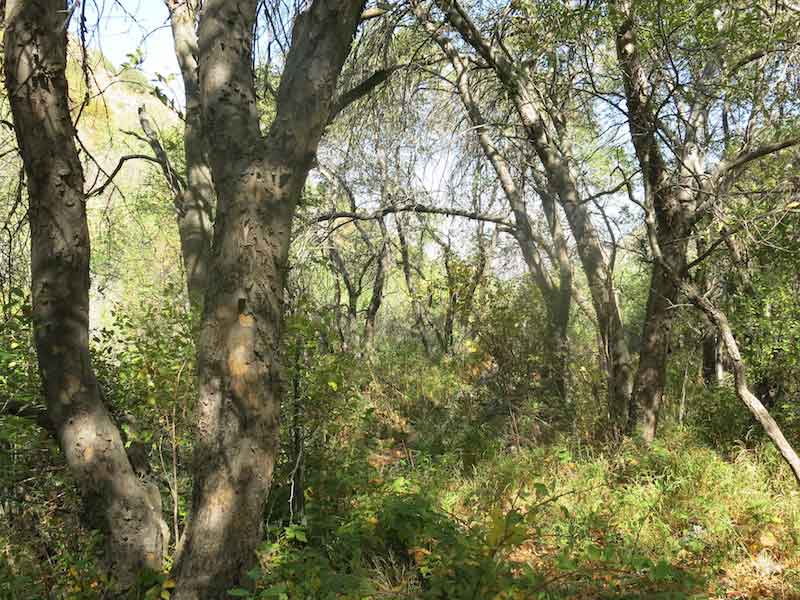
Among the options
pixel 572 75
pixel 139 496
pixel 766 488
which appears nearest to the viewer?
pixel 139 496

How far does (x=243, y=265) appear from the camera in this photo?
282 cm

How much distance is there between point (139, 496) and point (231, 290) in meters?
1.43

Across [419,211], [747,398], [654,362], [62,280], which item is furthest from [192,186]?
[747,398]

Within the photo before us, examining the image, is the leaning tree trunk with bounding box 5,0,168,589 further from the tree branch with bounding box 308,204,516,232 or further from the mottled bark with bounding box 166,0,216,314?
the tree branch with bounding box 308,204,516,232

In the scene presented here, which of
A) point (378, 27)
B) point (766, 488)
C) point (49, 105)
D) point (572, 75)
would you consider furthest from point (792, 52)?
point (49, 105)

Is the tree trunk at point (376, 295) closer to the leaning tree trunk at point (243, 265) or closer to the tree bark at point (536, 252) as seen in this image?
the tree bark at point (536, 252)

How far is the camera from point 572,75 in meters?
6.26

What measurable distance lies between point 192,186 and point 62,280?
127 inches

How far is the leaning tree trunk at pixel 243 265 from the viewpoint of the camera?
275 cm

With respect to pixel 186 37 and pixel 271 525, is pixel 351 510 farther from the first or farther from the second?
pixel 186 37

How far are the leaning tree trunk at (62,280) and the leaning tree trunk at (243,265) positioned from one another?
26.5 inches

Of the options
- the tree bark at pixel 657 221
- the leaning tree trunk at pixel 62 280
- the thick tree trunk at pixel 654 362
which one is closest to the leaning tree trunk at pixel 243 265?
the leaning tree trunk at pixel 62 280

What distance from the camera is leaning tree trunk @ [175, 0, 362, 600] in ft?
9.04

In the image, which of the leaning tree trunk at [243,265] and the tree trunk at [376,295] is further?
the tree trunk at [376,295]
